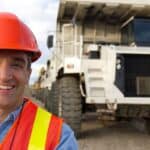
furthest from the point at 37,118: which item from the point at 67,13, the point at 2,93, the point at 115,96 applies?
the point at 67,13

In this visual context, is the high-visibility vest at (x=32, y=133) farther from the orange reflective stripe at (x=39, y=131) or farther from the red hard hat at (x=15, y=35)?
the red hard hat at (x=15, y=35)

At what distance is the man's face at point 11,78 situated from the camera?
6.78 ft

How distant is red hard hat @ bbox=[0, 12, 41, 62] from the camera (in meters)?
2.03

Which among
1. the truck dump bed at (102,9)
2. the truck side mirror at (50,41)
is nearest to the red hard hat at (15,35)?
the truck dump bed at (102,9)

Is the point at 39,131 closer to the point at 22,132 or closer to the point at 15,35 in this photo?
the point at 22,132

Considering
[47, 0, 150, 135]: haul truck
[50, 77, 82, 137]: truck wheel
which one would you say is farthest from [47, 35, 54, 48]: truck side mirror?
[50, 77, 82, 137]: truck wheel

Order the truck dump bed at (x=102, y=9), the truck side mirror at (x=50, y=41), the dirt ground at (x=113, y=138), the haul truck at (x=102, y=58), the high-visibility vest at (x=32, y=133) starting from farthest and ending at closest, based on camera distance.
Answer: the truck side mirror at (x=50, y=41)
the truck dump bed at (x=102, y=9)
the haul truck at (x=102, y=58)
the dirt ground at (x=113, y=138)
the high-visibility vest at (x=32, y=133)

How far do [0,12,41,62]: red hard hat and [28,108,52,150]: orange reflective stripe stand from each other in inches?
9.3

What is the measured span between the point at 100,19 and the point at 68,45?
0.76 meters

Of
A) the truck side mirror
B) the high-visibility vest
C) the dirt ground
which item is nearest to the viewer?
the high-visibility vest

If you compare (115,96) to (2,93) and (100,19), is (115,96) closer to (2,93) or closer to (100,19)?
(100,19)

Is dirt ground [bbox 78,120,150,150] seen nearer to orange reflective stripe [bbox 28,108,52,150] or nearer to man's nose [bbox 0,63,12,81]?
orange reflective stripe [bbox 28,108,52,150]

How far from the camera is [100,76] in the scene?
9672 mm

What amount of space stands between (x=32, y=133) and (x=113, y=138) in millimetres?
8232
